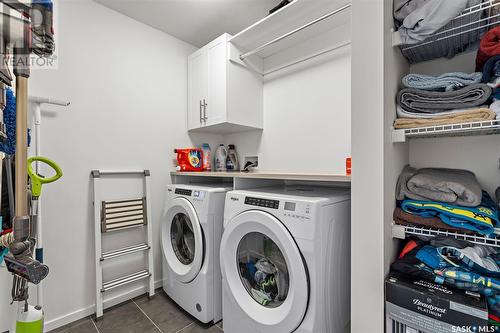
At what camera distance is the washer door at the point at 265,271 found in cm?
109

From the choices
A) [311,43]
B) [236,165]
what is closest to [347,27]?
Result: [311,43]

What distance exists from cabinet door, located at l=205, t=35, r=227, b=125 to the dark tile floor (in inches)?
63.3

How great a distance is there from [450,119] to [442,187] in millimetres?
270

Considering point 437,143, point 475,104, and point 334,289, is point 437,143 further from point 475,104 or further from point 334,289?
point 334,289

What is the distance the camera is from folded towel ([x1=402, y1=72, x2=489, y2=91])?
35.0 inches

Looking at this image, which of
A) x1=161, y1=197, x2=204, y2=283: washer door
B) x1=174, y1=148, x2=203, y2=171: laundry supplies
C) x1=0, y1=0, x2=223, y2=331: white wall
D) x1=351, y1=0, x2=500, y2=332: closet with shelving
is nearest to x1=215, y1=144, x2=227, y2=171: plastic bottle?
x1=174, y1=148, x2=203, y2=171: laundry supplies

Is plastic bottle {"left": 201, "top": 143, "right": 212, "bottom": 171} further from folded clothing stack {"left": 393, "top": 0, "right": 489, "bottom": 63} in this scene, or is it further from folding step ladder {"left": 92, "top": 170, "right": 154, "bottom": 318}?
folded clothing stack {"left": 393, "top": 0, "right": 489, "bottom": 63}

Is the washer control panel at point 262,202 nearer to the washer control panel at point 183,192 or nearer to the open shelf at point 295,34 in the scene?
the washer control panel at point 183,192

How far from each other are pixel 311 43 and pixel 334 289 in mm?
1780

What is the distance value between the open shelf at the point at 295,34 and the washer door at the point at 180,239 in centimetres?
138

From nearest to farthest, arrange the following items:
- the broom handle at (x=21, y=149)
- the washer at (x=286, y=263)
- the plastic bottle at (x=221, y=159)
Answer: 1. the broom handle at (x=21, y=149)
2. the washer at (x=286, y=263)
3. the plastic bottle at (x=221, y=159)

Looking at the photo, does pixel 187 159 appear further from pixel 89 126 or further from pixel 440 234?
pixel 440 234

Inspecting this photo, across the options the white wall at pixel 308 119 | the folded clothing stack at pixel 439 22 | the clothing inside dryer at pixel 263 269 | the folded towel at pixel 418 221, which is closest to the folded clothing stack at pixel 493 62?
the folded clothing stack at pixel 439 22

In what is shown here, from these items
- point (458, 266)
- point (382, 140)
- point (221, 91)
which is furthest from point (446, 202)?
point (221, 91)
